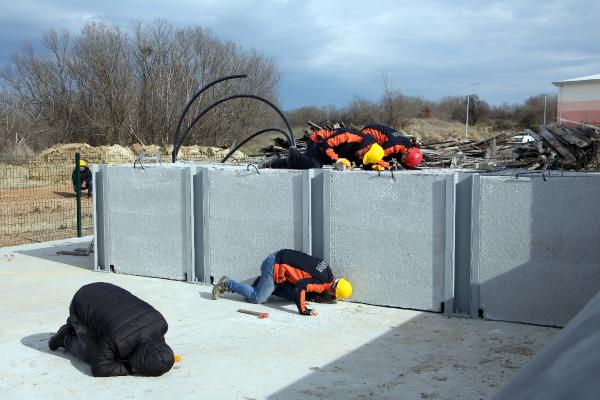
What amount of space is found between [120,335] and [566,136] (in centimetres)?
1522

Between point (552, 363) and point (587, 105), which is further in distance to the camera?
point (587, 105)

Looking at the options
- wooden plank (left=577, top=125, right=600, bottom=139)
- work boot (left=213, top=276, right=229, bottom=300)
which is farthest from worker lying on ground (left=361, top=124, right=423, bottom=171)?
wooden plank (left=577, top=125, right=600, bottom=139)

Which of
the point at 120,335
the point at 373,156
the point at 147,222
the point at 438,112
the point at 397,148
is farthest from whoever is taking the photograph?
the point at 438,112

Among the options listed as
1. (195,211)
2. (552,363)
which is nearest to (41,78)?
(195,211)

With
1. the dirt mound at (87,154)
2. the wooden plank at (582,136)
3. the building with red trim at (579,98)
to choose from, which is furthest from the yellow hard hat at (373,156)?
the building with red trim at (579,98)

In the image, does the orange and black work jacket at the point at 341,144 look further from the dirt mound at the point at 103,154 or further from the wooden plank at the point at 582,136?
the dirt mound at the point at 103,154

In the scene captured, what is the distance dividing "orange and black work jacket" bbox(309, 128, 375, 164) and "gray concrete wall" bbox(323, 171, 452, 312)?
118 centimetres

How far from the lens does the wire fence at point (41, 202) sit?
50.6 feet

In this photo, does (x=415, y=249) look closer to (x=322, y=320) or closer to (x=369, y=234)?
(x=369, y=234)

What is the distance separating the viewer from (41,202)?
829 inches

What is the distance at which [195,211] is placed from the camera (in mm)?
9836

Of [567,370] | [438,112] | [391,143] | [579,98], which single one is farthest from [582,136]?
[438,112]

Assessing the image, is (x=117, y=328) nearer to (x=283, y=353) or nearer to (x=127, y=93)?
(x=283, y=353)

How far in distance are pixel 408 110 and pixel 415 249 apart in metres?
53.8
